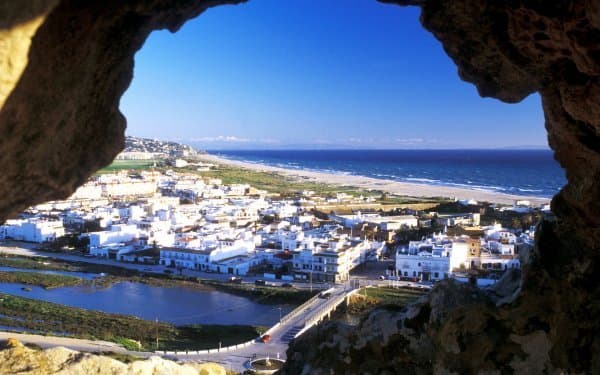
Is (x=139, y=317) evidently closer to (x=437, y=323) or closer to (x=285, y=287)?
(x=285, y=287)

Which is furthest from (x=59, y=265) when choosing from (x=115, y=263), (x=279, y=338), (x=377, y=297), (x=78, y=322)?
(x=377, y=297)

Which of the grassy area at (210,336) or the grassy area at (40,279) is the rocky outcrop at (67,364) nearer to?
the grassy area at (210,336)

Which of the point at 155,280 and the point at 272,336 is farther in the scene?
the point at 155,280

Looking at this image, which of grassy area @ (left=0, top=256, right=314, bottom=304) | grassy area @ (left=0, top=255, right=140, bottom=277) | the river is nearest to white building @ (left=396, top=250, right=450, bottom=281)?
grassy area @ (left=0, top=256, right=314, bottom=304)

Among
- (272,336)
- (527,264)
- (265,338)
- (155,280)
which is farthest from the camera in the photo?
(155,280)

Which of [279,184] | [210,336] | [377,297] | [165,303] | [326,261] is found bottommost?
[165,303]

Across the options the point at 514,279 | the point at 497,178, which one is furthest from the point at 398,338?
the point at 497,178

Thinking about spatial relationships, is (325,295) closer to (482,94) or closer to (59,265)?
(59,265)
